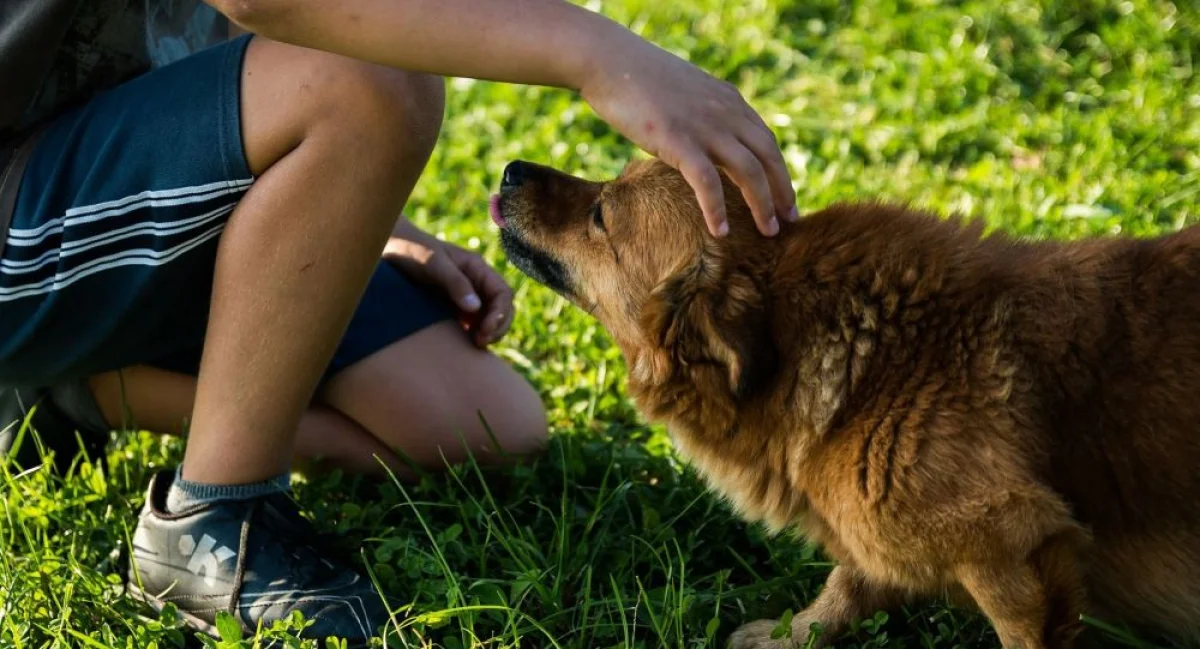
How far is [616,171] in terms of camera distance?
4.95 metres

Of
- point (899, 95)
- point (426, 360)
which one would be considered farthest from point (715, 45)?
point (426, 360)

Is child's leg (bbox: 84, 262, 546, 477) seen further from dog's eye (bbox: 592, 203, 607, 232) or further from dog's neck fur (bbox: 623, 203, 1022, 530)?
dog's neck fur (bbox: 623, 203, 1022, 530)

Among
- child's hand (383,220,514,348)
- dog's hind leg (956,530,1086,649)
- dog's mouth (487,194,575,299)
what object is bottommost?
Result: child's hand (383,220,514,348)

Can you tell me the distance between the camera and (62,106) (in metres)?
3.04

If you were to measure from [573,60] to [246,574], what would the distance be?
56.5 inches

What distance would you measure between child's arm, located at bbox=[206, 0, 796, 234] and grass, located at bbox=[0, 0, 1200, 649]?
39.7 inches

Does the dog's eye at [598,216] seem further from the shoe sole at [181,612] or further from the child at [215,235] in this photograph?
the shoe sole at [181,612]

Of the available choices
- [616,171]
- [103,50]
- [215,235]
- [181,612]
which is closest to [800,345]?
[215,235]

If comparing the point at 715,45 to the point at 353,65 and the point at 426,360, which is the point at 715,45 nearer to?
the point at 426,360

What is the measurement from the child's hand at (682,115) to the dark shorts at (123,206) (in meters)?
0.93

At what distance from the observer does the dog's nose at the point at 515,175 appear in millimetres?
3096

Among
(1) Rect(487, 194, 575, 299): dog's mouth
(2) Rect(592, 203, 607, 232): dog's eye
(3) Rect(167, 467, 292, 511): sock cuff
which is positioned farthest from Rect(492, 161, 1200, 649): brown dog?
(3) Rect(167, 467, 292, 511): sock cuff

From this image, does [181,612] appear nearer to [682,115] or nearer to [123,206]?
[123,206]

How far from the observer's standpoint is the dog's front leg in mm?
2803
